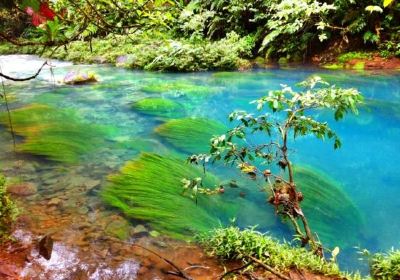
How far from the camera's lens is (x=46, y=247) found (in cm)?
249

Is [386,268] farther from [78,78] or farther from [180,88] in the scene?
[78,78]

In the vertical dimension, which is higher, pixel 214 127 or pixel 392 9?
pixel 392 9

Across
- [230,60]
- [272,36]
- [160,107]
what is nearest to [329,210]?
[160,107]

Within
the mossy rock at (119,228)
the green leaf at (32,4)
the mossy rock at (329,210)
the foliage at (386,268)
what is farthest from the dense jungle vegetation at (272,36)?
the green leaf at (32,4)

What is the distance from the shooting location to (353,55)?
1070 cm

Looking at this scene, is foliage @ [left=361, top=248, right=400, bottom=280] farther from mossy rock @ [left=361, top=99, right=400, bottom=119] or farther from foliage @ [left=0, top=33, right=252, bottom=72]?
foliage @ [left=0, top=33, right=252, bottom=72]

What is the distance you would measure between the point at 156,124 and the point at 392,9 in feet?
25.8

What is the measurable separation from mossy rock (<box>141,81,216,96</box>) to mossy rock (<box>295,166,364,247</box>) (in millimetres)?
4709

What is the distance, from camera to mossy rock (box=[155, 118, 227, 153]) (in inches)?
193

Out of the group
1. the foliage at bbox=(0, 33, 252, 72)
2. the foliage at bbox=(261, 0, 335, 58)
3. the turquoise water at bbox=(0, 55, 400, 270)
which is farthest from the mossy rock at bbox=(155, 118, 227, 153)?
the foliage at bbox=(261, 0, 335, 58)

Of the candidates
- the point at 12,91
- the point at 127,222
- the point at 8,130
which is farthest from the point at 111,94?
the point at 127,222

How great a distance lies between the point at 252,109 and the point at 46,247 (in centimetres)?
502

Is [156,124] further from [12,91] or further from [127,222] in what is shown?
[12,91]

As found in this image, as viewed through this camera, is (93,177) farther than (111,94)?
No
